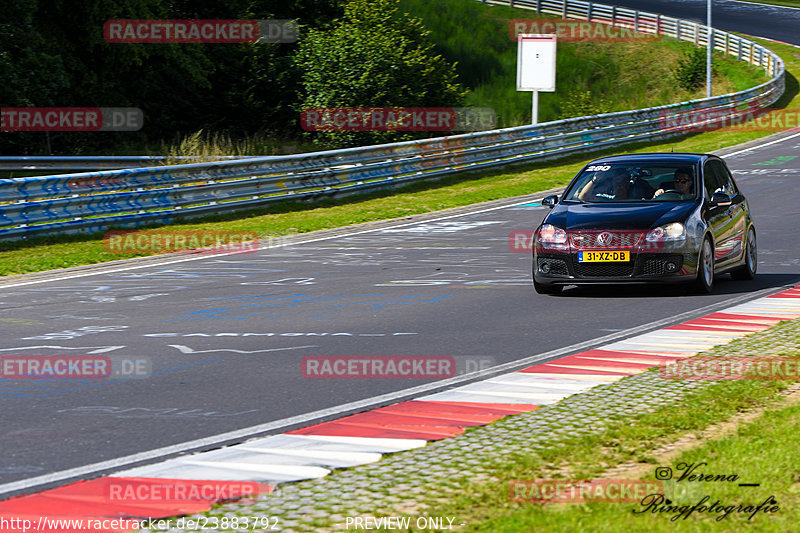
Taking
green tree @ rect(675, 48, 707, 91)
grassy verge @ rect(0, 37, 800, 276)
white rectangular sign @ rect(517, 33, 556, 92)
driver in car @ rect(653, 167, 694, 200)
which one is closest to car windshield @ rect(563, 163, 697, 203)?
driver in car @ rect(653, 167, 694, 200)

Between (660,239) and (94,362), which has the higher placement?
(660,239)

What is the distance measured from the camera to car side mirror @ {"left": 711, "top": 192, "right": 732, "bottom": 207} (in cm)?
1403

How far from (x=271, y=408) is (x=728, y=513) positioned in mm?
3668

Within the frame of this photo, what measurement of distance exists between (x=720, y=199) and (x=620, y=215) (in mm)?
1517

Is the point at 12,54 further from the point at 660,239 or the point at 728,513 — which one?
the point at 728,513

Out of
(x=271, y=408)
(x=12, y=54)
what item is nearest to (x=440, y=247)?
(x=271, y=408)

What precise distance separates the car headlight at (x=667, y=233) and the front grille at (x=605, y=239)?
0.42 feet

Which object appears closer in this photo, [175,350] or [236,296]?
[175,350]

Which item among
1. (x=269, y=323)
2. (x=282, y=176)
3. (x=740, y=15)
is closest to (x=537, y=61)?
(x=282, y=176)

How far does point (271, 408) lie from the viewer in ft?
26.1

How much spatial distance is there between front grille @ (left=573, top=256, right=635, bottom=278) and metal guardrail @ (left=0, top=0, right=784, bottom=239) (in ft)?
33.3

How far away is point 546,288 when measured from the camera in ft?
45.5

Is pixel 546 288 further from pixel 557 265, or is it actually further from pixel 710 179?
pixel 710 179

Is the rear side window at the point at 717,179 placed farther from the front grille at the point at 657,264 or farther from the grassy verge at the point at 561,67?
the grassy verge at the point at 561,67
